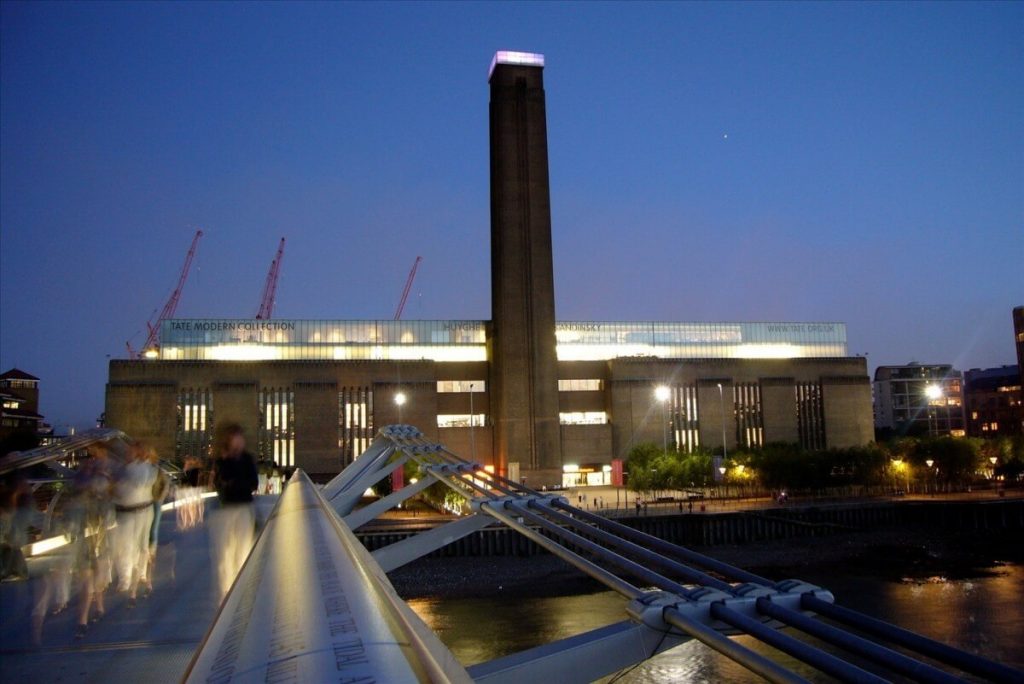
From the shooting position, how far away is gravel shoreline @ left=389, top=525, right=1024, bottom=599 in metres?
34.6

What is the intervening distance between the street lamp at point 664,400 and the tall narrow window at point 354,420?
2296 centimetres

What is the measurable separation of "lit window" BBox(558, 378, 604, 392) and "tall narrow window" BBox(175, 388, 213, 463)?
28646mm

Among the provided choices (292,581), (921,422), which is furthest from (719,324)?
(292,581)

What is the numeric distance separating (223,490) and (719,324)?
75880 mm

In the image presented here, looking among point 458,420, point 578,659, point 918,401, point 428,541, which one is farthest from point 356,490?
point 918,401

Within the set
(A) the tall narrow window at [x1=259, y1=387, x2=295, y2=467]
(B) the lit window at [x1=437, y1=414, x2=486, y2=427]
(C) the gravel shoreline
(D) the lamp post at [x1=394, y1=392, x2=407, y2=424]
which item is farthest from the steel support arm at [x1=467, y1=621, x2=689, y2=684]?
(B) the lit window at [x1=437, y1=414, x2=486, y2=427]

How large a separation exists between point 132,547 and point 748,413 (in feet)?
227

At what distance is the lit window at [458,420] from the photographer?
67062 millimetres

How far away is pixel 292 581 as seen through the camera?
2111 mm

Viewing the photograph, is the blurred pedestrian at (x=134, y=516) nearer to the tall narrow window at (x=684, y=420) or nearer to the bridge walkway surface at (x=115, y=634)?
the bridge walkway surface at (x=115, y=634)

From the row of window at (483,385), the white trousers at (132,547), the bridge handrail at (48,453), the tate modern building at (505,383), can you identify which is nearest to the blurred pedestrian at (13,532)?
the bridge handrail at (48,453)

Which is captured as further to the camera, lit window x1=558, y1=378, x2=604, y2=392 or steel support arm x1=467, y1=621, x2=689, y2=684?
lit window x1=558, y1=378, x2=604, y2=392

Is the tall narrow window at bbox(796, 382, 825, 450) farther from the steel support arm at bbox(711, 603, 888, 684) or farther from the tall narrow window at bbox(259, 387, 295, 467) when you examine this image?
the steel support arm at bbox(711, 603, 888, 684)

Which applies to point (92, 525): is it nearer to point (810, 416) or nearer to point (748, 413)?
point (748, 413)
